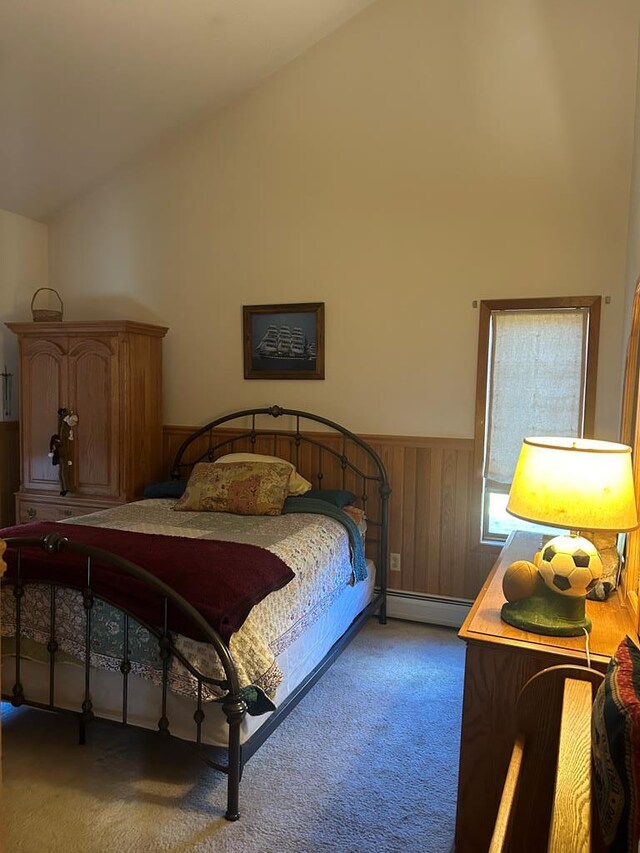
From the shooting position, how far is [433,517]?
12.3 feet

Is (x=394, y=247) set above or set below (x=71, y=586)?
above

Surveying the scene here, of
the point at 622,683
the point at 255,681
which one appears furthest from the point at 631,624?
the point at 255,681

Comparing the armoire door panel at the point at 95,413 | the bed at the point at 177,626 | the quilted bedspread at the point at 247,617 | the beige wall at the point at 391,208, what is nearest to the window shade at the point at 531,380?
the beige wall at the point at 391,208

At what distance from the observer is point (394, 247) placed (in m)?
3.73

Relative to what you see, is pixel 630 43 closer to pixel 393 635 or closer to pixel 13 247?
pixel 393 635

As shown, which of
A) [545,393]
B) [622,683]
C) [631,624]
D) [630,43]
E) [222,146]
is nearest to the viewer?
[622,683]

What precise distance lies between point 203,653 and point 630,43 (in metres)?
3.45

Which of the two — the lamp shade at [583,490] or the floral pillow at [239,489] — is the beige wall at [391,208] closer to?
the floral pillow at [239,489]

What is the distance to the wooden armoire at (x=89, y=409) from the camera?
401 cm

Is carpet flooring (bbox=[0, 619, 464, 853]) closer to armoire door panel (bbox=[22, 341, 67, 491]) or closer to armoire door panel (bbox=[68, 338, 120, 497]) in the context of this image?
armoire door panel (bbox=[68, 338, 120, 497])

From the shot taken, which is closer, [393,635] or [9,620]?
[9,620]

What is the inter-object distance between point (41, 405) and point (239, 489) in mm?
1656

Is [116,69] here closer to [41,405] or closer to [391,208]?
[391,208]

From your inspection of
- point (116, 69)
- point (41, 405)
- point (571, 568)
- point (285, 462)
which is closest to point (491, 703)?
point (571, 568)
